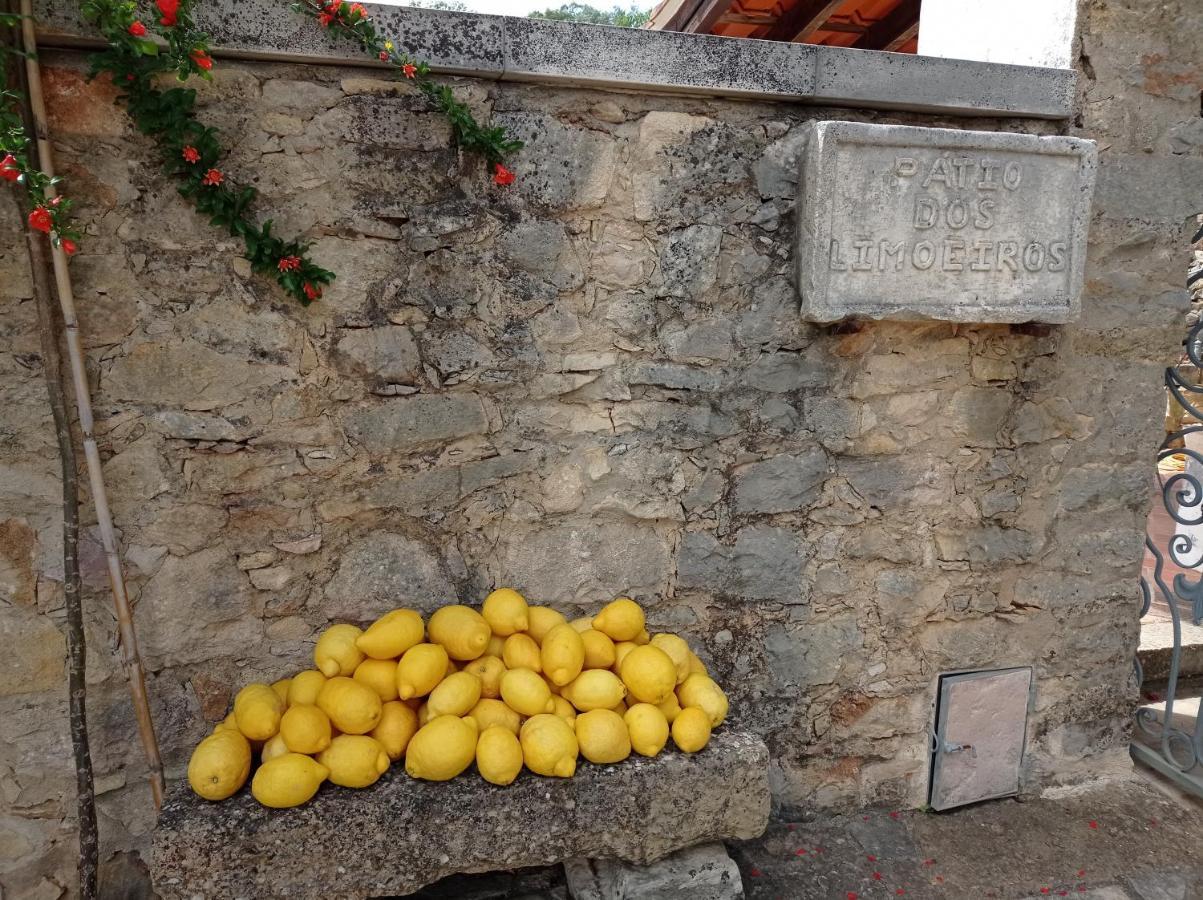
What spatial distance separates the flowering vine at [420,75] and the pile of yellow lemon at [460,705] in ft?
3.67

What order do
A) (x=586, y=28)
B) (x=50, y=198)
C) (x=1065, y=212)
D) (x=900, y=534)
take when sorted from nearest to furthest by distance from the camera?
(x=50, y=198)
(x=586, y=28)
(x=1065, y=212)
(x=900, y=534)

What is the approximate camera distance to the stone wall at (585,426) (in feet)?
6.12

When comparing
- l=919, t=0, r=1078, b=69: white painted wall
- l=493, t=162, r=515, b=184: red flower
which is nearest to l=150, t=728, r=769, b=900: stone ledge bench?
l=493, t=162, r=515, b=184: red flower

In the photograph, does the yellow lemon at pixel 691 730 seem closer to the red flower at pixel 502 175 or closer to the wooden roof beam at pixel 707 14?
the red flower at pixel 502 175

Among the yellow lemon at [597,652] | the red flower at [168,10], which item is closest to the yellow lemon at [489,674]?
the yellow lemon at [597,652]

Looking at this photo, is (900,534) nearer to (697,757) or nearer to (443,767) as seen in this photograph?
(697,757)

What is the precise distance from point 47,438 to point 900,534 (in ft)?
7.47

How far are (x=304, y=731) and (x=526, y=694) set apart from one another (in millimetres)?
492

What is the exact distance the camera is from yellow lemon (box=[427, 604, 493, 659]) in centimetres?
193

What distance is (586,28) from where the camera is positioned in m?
1.95

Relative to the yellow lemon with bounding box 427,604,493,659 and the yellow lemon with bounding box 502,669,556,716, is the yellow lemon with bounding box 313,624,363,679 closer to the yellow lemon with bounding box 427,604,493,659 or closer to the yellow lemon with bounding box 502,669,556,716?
the yellow lemon with bounding box 427,604,493,659

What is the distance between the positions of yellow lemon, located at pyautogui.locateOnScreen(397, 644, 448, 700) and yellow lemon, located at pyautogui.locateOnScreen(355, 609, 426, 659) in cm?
3


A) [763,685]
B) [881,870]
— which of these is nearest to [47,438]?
[763,685]

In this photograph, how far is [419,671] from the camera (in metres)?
1.85
